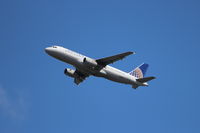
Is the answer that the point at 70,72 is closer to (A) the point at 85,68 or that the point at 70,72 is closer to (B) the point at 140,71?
(A) the point at 85,68

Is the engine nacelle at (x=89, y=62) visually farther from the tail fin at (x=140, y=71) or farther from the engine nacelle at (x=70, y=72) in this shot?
the tail fin at (x=140, y=71)

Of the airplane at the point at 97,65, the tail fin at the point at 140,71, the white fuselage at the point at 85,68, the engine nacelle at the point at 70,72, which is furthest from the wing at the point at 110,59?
the engine nacelle at the point at 70,72

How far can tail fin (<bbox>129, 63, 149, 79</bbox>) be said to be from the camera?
58.9m

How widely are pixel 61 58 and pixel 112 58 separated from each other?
7300 mm

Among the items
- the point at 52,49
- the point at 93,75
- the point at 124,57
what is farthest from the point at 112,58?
the point at 52,49

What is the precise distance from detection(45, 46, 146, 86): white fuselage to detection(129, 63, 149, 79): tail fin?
2.90 meters

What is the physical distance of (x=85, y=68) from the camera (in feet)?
174

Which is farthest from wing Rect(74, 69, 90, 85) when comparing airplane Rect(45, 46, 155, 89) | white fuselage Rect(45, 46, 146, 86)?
white fuselage Rect(45, 46, 146, 86)

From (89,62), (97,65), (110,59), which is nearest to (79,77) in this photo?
(97,65)

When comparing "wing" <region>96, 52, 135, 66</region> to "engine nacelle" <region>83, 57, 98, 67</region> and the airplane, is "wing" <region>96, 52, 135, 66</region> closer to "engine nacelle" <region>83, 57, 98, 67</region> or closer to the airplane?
the airplane

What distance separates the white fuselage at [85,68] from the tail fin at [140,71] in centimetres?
290

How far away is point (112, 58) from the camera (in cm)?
5188

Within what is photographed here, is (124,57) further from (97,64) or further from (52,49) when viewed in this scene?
(52,49)

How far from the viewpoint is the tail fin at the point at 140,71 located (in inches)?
2318
